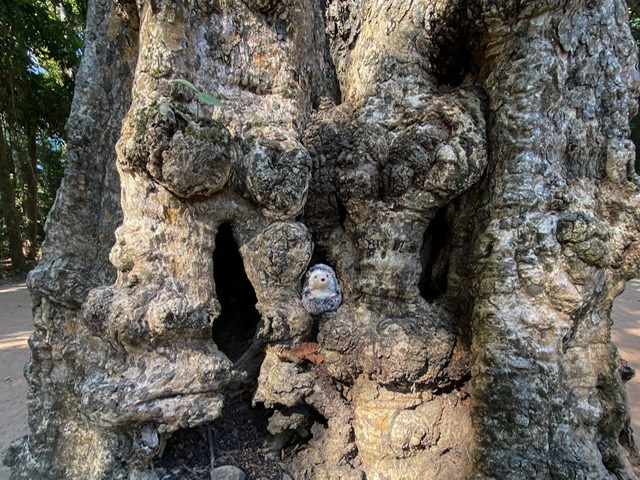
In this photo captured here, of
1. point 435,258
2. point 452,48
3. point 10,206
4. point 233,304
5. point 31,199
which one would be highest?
point 31,199

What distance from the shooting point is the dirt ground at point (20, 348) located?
9.05 feet

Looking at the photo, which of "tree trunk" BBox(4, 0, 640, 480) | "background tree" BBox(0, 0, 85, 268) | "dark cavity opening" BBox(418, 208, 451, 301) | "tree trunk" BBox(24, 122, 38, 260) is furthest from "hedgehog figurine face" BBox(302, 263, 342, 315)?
"tree trunk" BBox(24, 122, 38, 260)

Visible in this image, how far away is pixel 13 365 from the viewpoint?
3742 millimetres

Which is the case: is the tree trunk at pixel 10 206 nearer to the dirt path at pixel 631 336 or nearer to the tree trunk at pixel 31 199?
the tree trunk at pixel 31 199

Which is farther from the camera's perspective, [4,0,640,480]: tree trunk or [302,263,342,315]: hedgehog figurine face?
[302,263,342,315]: hedgehog figurine face

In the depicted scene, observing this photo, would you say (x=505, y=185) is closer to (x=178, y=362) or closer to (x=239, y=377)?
(x=239, y=377)

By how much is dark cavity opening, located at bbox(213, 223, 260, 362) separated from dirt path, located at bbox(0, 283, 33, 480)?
1.49m

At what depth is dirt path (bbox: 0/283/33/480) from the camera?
265 cm

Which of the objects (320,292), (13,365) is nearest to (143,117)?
(320,292)

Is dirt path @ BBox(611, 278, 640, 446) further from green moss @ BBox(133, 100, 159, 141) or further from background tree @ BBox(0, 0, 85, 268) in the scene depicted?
background tree @ BBox(0, 0, 85, 268)

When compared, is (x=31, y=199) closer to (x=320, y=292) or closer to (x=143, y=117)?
(x=143, y=117)

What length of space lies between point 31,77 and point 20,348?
17.5ft

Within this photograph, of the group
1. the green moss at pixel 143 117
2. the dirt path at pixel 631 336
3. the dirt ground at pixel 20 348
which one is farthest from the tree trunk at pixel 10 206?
the dirt path at pixel 631 336

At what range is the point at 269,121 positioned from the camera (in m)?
1.63
